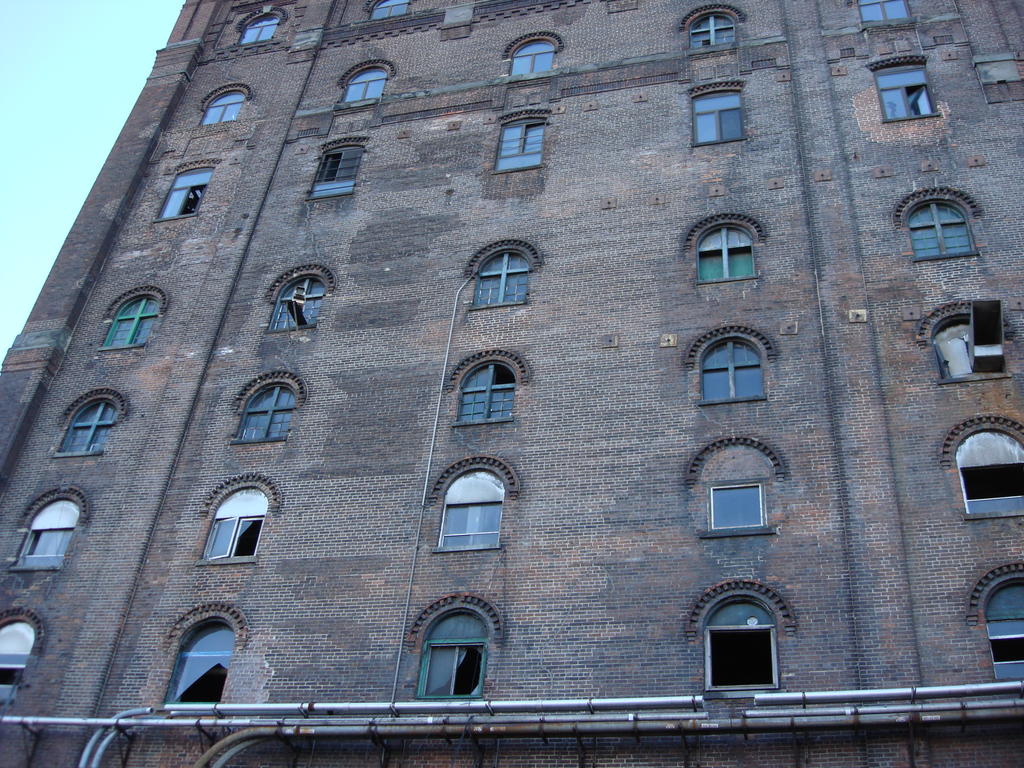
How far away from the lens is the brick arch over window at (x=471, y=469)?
18594mm

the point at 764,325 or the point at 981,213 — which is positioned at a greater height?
the point at 981,213

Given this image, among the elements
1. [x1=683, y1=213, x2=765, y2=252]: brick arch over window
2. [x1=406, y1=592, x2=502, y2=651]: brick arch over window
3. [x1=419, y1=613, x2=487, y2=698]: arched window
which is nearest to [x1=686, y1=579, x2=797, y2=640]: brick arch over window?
[x1=406, y1=592, x2=502, y2=651]: brick arch over window

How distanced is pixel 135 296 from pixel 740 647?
16.1m

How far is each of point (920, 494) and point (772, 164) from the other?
27.7 ft

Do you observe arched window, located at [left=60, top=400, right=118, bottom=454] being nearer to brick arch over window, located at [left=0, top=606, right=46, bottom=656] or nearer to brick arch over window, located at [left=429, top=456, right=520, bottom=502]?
brick arch over window, located at [left=0, top=606, right=46, bottom=656]

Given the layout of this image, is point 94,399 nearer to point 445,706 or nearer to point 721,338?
point 445,706

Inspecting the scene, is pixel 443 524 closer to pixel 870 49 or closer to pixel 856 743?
pixel 856 743

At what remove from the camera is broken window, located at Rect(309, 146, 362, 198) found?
82.1ft

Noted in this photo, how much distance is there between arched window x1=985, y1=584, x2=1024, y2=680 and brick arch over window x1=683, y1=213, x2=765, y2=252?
8.58 m

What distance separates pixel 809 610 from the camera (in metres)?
15.8

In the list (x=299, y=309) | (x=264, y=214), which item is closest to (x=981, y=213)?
(x=299, y=309)

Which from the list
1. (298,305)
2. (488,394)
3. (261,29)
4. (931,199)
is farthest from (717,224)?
(261,29)

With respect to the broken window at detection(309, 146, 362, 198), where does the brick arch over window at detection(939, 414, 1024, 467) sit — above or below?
below

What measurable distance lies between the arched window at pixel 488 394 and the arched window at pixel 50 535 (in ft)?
26.5
